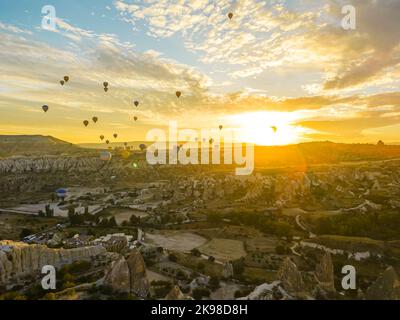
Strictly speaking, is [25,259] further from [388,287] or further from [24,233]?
[388,287]

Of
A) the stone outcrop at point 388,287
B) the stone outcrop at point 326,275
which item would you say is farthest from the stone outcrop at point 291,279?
the stone outcrop at point 388,287

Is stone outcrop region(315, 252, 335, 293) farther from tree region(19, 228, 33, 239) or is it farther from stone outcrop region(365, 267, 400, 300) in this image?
tree region(19, 228, 33, 239)

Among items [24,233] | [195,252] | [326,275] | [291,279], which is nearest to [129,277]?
[291,279]

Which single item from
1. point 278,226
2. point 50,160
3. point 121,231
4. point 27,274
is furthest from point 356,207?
point 50,160

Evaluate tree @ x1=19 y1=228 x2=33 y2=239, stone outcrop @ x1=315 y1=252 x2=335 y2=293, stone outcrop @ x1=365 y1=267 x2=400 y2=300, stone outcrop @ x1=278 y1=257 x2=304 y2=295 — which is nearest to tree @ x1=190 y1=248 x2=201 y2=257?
stone outcrop @ x1=315 y1=252 x2=335 y2=293

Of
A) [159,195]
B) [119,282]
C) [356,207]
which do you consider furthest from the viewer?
[159,195]
